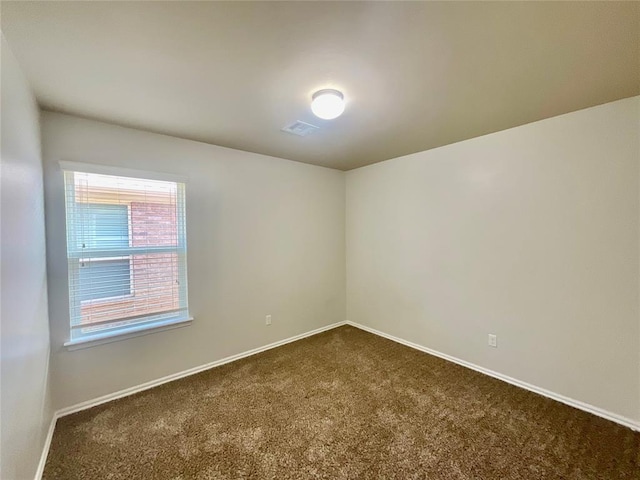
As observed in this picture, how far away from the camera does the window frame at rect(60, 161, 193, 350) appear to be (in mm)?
2205

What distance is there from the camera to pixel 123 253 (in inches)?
96.6

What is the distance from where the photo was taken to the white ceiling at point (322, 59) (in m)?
1.22

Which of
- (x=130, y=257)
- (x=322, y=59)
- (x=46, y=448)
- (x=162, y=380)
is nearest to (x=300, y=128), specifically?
(x=322, y=59)

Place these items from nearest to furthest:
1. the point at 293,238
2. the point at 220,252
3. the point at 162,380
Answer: the point at 162,380
the point at 220,252
the point at 293,238

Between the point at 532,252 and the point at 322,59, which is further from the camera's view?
the point at 532,252

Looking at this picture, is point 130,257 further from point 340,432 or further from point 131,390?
point 340,432

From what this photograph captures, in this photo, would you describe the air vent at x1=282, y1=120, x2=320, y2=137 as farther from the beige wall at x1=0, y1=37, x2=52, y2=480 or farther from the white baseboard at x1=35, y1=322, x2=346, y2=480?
the white baseboard at x1=35, y1=322, x2=346, y2=480

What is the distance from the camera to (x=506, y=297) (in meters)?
2.63

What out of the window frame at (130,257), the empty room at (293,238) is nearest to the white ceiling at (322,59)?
the empty room at (293,238)

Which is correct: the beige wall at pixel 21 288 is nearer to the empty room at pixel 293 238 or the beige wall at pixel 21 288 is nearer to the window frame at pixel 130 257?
the empty room at pixel 293 238

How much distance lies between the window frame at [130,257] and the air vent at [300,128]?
3.84 feet

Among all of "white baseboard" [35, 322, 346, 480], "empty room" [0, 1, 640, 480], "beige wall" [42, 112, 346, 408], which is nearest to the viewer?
"empty room" [0, 1, 640, 480]

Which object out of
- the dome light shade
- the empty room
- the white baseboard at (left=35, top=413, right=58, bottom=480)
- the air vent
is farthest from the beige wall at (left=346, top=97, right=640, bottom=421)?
the white baseboard at (left=35, top=413, right=58, bottom=480)

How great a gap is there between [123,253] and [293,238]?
1842mm
